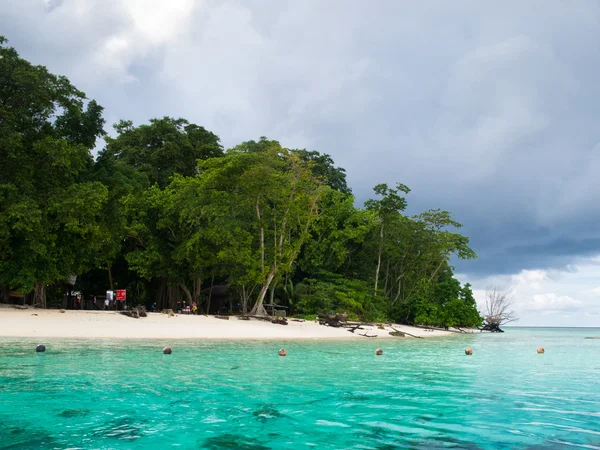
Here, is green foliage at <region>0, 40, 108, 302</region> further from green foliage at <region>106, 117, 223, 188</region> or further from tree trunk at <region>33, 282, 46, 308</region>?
green foliage at <region>106, 117, 223, 188</region>

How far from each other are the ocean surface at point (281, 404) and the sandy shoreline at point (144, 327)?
→ 7.34m

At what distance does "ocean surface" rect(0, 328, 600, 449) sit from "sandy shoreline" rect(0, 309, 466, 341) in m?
7.34

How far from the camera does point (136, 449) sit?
5.36 metres

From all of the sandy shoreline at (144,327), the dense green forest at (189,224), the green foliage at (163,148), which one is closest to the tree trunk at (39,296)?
the dense green forest at (189,224)

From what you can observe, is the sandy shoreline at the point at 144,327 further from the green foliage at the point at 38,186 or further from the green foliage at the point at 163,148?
the green foliage at the point at 163,148

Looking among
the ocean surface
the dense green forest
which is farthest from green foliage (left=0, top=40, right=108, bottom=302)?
the ocean surface

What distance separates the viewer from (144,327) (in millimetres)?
24094

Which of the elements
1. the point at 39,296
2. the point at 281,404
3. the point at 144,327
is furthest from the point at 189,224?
the point at 281,404

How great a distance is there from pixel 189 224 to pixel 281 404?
28.2 m

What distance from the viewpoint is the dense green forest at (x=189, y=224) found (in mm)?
25469

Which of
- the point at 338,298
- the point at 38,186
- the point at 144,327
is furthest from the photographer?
the point at 338,298

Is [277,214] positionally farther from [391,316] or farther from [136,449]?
[136,449]

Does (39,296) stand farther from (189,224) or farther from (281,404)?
(281,404)

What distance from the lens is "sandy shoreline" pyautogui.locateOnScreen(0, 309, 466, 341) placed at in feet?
68.8
